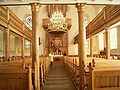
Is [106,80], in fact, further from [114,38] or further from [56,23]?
[114,38]

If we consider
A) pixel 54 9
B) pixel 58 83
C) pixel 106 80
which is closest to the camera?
pixel 106 80

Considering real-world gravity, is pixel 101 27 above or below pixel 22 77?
above

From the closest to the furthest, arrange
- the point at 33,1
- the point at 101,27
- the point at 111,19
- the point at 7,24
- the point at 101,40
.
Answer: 1. the point at 33,1
2. the point at 111,19
3. the point at 7,24
4. the point at 101,27
5. the point at 101,40

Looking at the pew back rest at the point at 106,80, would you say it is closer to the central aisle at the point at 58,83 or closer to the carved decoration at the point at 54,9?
the central aisle at the point at 58,83

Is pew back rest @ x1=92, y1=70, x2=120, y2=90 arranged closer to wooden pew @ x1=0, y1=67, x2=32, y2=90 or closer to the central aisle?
wooden pew @ x1=0, y1=67, x2=32, y2=90

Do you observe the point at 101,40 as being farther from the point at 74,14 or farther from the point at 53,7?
the point at 53,7

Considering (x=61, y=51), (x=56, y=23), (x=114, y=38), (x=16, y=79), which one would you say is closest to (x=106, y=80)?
(x=16, y=79)

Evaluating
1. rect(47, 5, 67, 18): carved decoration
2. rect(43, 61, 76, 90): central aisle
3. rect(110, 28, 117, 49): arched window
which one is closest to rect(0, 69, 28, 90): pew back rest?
rect(43, 61, 76, 90): central aisle

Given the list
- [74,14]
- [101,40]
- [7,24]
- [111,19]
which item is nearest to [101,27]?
[111,19]

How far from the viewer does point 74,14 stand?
30281 mm

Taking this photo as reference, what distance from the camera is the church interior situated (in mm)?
5949

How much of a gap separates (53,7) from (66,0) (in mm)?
20706

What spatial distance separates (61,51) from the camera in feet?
93.4

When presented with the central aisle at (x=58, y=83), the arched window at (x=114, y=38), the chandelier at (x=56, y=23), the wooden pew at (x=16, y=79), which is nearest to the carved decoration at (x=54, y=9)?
the chandelier at (x=56, y=23)
